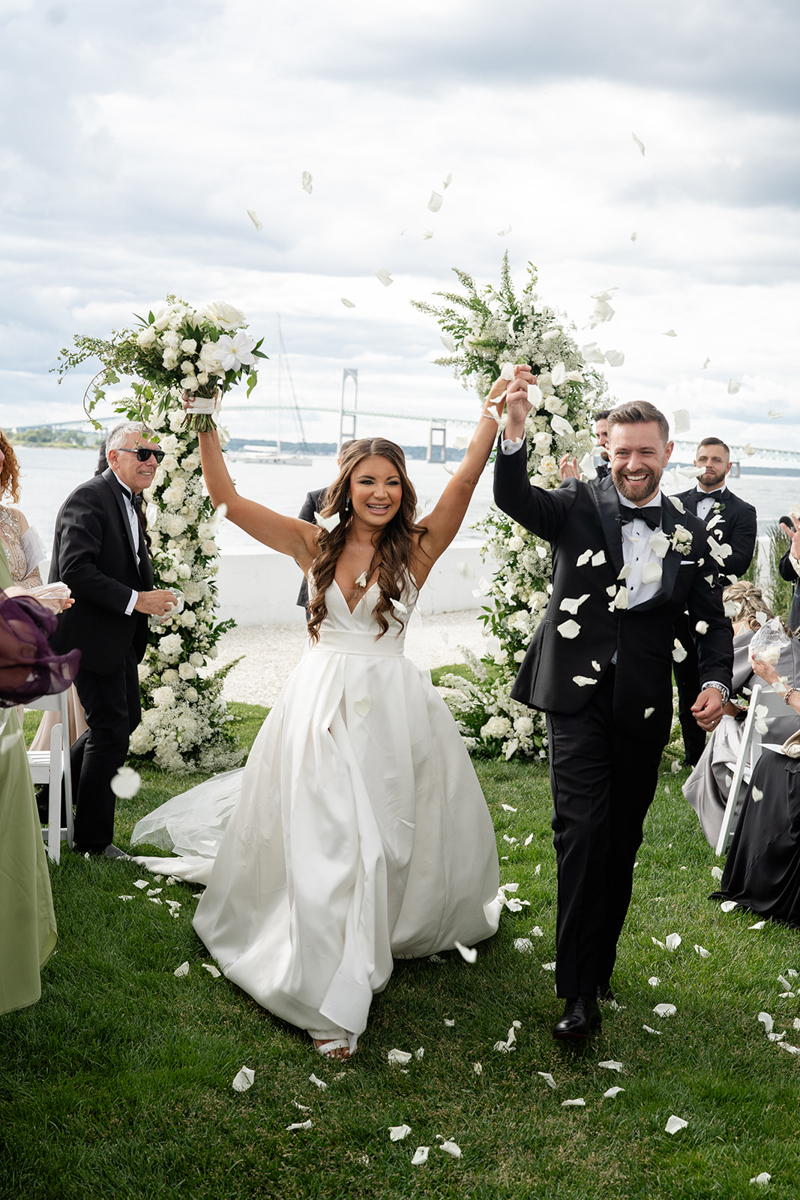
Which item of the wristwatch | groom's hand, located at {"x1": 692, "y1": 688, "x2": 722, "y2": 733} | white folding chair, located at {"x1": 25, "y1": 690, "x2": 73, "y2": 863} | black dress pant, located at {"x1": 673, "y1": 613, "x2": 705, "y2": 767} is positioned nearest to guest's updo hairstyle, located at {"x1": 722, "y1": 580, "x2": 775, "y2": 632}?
black dress pant, located at {"x1": 673, "y1": 613, "x2": 705, "y2": 767}

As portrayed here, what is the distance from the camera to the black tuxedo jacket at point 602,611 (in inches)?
145

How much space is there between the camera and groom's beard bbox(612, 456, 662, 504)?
3.86m

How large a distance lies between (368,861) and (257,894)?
0.69 meters

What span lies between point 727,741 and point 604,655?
2941 millimetres

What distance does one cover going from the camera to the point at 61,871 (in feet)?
16.9

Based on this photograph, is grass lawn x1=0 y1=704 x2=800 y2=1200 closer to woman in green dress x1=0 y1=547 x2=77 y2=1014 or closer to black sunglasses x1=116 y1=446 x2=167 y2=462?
woman in green dress x1=0 y1=547 x2=77 y2=1014

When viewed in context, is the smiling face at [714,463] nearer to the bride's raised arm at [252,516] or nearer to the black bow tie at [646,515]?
the black bow tie at [646,515]

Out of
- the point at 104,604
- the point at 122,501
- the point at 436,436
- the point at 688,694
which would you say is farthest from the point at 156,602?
the point at 436,436

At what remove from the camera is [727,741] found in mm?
6273

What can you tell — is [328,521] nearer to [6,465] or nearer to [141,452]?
[6,465]

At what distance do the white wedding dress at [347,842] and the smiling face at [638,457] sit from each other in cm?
100

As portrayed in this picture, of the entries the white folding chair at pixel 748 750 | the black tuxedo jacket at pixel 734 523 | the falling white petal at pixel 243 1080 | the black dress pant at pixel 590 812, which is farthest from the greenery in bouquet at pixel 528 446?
the falling white petal at pixel 243 1080

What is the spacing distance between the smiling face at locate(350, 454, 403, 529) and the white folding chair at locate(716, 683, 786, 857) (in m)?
2.86

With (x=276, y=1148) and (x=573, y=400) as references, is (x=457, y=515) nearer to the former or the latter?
(x=276, y=1148)
